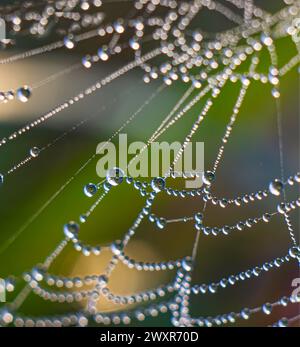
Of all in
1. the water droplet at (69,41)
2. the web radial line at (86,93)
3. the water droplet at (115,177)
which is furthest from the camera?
the web radial line at (86,93)

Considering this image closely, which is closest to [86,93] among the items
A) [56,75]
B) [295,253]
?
[56,75]

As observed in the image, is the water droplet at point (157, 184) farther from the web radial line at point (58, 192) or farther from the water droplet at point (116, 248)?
the web radial line at point (58, 192)

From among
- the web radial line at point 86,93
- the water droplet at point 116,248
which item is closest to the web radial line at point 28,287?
the water droplet at point 116,248

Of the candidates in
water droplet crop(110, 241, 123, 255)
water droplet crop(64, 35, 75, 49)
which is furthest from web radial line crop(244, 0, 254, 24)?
water droplet crop(110, 241, 123, 255)

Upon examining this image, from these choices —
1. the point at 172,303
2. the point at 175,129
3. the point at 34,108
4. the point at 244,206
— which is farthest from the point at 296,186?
the point at 34,108

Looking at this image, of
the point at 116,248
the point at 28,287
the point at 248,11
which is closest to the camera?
the point at 116,248

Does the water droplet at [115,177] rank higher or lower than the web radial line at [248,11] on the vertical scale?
lower

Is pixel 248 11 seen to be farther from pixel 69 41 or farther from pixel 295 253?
pixel 295 253

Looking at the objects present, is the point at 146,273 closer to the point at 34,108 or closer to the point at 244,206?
the point at 244,206

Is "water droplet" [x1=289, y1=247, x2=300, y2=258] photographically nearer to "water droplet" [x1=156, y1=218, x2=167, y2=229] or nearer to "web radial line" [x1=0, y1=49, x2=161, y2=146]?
"water droplet" [x1=156, y1=218, x2=167, y2=229]
